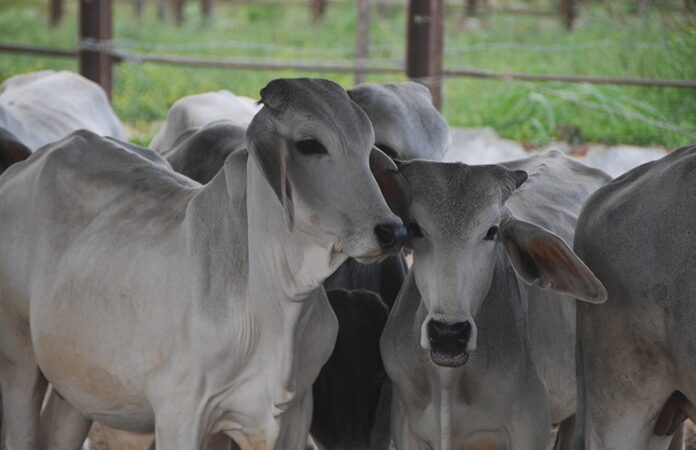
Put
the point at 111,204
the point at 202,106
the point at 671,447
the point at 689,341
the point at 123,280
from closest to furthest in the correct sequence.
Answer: the point at 689,341 < the point at 123,280 < the point at 111,204 < the point at 671,447 < the point at 202,106

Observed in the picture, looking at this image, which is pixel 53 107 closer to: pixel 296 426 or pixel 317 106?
pixel 296 426

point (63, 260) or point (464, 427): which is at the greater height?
point (63, 260)

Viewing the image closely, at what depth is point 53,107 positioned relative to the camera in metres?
6.15

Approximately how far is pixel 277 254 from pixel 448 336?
491mm

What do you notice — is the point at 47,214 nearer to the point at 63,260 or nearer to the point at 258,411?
the point at 63,260

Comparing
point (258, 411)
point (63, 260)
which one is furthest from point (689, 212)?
point (63, 260)

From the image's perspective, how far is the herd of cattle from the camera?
124 inches

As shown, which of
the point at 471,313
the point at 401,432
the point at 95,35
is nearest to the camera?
the point at 471,313

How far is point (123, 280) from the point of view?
3564 millimetres

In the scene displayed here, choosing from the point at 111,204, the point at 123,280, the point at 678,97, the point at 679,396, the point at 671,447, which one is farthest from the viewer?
the point at 678,97

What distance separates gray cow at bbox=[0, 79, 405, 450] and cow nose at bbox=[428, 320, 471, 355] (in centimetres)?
30

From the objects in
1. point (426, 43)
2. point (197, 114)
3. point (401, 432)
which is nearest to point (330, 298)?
point (401, 432)

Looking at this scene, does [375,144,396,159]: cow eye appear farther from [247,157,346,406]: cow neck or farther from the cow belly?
the cow belly

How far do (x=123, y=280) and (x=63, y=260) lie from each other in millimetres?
286
